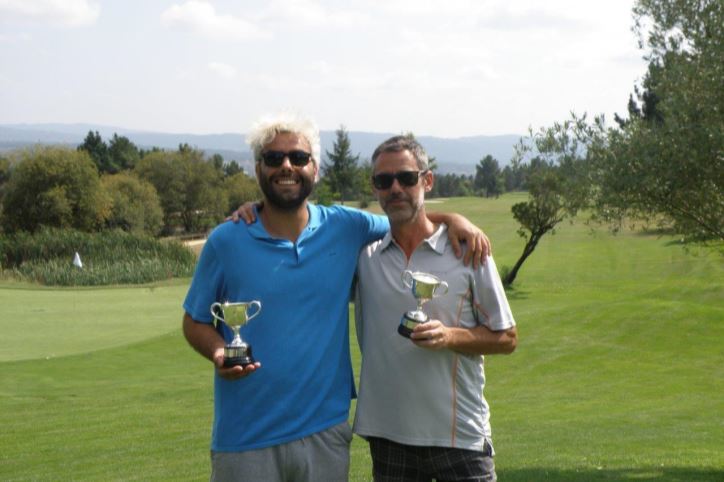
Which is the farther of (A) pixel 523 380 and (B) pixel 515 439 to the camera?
(A) pixel 523 380

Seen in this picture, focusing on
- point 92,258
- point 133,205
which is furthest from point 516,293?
point 133,205

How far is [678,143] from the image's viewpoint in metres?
9.21

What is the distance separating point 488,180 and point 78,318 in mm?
86147

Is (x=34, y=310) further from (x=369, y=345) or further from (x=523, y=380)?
(x=369, y=345)

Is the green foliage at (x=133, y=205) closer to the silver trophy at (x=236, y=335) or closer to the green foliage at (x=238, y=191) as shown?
the green foliage at (x=238, y=191)

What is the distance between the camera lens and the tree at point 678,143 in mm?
9141

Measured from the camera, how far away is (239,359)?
4133 millimetres

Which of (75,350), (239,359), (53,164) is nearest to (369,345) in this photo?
(239,359)

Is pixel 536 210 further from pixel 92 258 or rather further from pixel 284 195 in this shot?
pixel 284 195

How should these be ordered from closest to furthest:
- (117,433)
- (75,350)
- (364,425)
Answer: (364,425), (117,433), (75,350)

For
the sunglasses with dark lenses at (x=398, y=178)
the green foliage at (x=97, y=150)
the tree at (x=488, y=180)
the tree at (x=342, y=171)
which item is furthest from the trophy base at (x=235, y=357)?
the tree at (x=488, y=180)

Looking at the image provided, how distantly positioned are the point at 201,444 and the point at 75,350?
9.01 meters

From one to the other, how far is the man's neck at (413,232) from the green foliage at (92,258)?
108 feet

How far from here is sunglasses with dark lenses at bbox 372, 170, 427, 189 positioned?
448cm
